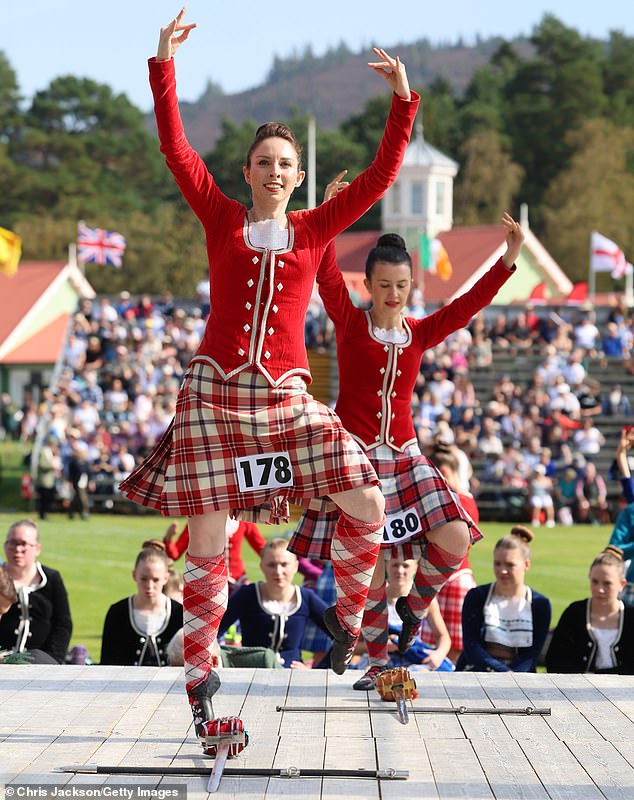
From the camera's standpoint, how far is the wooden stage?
4172 mm

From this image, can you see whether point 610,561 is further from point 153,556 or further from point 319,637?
point 153,556

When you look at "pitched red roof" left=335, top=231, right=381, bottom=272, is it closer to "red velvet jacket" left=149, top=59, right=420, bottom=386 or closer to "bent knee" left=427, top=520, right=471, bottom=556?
"bent knee" left=427, top=520, right=471, bottom=556

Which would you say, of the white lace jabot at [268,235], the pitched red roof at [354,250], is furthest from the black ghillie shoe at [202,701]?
the pitched red roof at [354,250]

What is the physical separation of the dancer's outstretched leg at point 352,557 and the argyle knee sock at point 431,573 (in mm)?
661

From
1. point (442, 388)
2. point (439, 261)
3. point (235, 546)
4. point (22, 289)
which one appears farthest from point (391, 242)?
point (22, 289)

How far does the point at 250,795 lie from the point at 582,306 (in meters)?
25.1

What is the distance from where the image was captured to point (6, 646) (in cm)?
708

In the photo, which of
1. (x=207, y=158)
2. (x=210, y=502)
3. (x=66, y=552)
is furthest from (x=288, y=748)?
(x=207, y=158)

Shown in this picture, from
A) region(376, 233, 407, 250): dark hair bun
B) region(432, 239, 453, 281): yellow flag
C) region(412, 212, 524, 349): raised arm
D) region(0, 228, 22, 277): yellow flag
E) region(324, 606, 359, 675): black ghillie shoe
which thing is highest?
region(432, 239, 453, 281): yellow flag

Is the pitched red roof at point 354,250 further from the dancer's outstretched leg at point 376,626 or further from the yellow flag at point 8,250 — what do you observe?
the dancer's outstretched leg at point 376,626

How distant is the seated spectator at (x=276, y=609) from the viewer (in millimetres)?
7195

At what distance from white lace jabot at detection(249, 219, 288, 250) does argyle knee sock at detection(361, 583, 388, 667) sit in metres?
1.79

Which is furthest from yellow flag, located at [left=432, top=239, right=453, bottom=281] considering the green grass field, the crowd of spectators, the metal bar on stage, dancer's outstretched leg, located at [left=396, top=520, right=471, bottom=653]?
the metal bar on stage

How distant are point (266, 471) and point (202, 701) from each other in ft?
2.70
